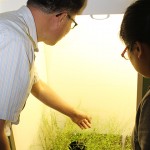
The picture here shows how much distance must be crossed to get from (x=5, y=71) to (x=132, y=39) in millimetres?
423

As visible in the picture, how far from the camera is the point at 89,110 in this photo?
72.2 inches

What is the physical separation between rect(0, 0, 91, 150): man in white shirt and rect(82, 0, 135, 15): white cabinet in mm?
52

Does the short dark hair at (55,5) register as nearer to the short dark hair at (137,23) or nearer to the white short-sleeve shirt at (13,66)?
the white short-sleeve shirt at (13,66)

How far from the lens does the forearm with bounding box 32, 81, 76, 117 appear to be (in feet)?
4.55

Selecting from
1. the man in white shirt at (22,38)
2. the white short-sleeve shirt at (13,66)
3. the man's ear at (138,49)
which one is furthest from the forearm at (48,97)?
the man's ear at (138,49)

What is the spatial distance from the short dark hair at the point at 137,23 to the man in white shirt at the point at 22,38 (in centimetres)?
26

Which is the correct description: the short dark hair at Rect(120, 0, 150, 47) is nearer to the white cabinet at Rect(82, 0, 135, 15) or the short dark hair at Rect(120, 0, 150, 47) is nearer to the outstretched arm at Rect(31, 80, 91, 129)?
the white cabinet at Rect(82, 0, 135, 15)

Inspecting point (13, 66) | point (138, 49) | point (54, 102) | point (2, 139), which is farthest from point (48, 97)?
point (138, 49)

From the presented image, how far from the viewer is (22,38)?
2.86ft

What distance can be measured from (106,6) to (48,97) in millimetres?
579

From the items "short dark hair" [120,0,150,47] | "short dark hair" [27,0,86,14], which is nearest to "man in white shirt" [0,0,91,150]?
"short dark hair" [27,0,86,14]

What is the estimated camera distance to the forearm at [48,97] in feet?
4.55

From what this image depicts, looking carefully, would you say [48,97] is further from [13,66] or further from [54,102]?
[13,66]

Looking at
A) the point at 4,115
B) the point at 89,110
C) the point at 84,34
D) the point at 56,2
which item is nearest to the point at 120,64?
the point at 84,34
